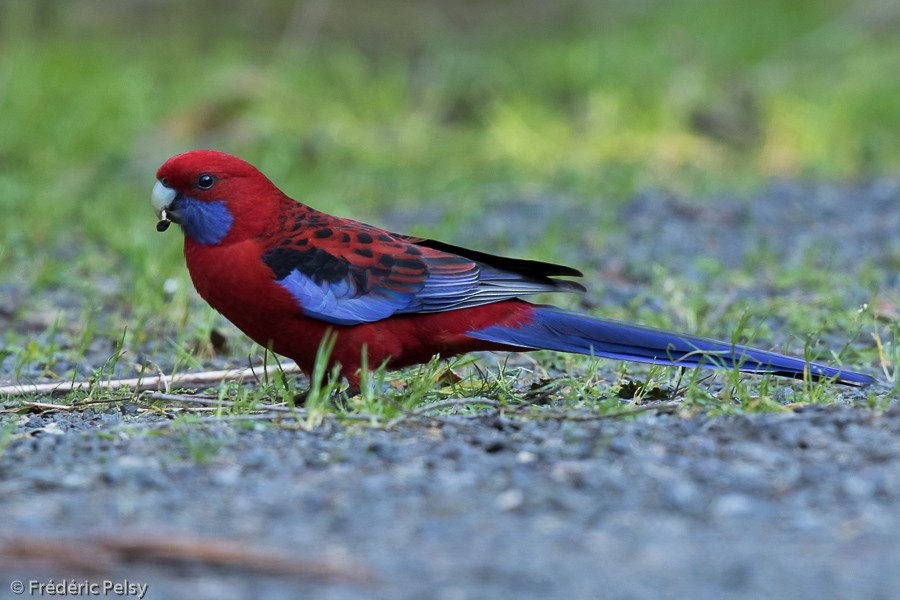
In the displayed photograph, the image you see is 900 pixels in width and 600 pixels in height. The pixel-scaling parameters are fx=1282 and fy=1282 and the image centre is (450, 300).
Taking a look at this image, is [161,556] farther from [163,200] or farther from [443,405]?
[163,200]

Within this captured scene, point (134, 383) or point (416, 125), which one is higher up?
point (416, 125)

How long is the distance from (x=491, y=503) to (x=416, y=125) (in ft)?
21.7

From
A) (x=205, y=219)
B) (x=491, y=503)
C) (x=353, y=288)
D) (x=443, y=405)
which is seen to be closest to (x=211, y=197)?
(x=205, y=219)

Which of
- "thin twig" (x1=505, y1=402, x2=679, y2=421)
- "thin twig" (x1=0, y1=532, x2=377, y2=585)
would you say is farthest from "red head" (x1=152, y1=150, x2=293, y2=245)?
"thin twig" (x1=0, y1=532, x2=377, y2=585)

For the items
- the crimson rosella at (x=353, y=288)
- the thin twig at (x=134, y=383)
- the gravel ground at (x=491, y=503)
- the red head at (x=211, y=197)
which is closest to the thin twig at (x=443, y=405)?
the gravel ground at (x=491, y=503)

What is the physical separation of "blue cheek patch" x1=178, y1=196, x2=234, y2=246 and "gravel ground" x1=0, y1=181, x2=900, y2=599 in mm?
657

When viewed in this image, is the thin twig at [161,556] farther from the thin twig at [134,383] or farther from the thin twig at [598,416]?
the thin twig at [134,383]

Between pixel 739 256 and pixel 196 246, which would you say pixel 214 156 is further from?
pixel 739 256

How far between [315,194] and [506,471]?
467 cm

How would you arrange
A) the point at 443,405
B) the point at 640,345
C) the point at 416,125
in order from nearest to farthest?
the point at 443,405, the point at 640,345, the point at 416,125

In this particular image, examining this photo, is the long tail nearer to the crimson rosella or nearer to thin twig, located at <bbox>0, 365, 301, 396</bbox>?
the crimson rosella

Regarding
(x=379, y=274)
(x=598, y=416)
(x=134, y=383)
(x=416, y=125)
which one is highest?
(x=416, y=125)

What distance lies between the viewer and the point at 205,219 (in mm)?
3916

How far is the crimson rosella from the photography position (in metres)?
3.77
